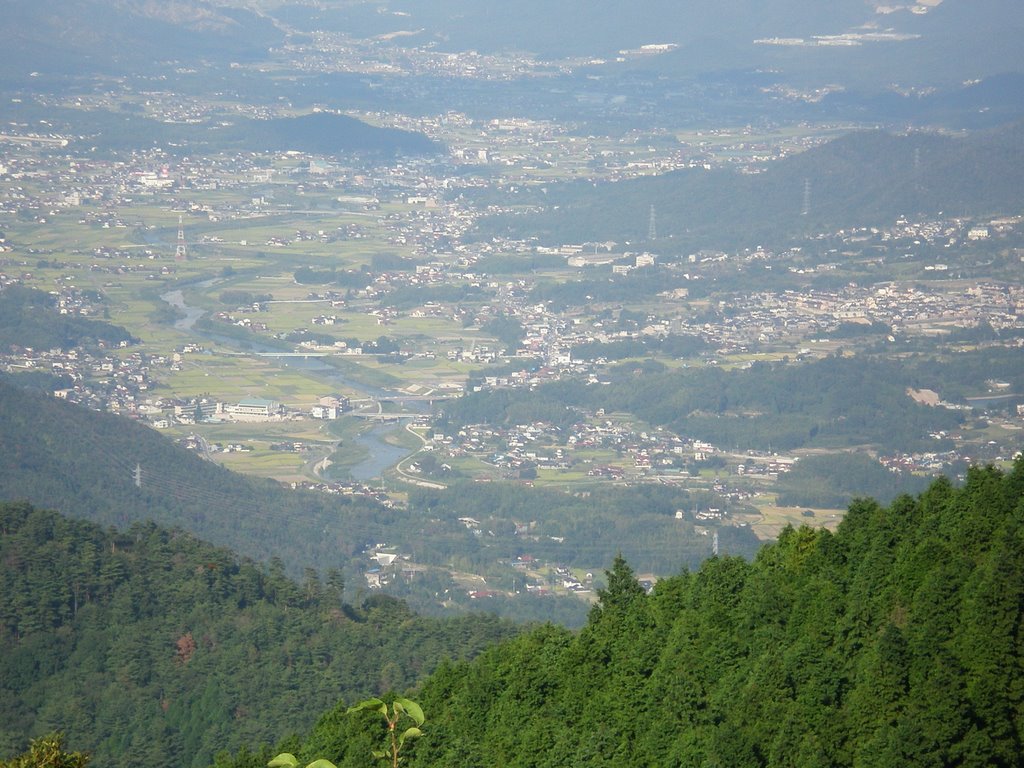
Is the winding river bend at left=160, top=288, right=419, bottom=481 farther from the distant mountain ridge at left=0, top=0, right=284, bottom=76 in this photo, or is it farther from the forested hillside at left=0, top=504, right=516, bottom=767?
the distant mountain ridge at left=0, top=0, right=284, bottom=76

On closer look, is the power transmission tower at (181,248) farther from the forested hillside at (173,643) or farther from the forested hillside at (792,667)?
the forested hillside at (792,667)

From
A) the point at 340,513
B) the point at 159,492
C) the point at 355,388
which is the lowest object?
the point at 340,513

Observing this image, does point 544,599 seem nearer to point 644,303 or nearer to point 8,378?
point 8,378

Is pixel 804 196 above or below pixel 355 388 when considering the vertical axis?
above

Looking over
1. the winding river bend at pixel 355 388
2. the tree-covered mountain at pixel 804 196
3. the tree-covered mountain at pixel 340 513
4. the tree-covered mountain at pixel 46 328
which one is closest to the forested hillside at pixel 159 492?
the tree-covered mountain at pixel 340 513

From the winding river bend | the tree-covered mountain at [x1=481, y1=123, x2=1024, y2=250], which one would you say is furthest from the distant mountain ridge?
the winding river bend

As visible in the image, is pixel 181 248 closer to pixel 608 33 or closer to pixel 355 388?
pixel 355 388

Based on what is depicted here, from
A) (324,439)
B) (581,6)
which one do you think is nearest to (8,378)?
(324,439)

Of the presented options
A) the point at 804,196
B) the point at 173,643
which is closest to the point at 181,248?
the point at 804,196
